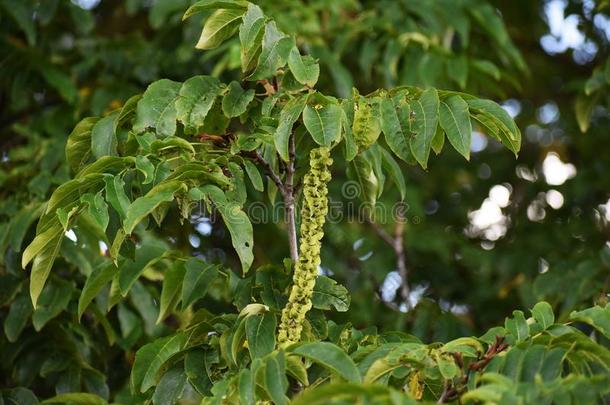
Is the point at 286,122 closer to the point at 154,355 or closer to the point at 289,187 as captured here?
the point at 289,187

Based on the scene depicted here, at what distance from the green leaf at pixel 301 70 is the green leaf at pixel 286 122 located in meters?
0.03

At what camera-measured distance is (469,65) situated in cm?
337

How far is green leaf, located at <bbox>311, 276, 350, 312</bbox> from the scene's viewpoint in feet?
6.41

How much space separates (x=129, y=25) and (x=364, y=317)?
1.86m

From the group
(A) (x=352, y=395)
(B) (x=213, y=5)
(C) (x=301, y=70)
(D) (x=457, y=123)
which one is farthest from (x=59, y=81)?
(A) (x=352, y=395)

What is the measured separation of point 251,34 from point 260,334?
585 millimetres

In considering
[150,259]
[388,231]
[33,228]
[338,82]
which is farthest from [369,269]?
[150,259]

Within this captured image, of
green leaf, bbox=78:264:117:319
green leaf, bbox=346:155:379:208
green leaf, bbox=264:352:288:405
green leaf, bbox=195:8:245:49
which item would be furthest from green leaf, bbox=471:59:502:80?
green leaf, bbox=264:352:288:405

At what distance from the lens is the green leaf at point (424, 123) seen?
6.18 ft

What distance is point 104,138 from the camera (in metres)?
2.03

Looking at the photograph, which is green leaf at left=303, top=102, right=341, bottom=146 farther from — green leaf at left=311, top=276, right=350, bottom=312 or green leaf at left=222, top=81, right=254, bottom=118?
green leaf at left=311, top=276, right=350, bottom=312

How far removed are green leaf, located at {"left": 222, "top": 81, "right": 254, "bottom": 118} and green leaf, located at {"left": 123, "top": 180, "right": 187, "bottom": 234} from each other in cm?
27

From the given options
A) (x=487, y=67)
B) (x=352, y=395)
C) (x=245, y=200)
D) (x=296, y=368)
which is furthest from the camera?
(x=487, y=67)

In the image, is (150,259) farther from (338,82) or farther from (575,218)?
(575,218)
